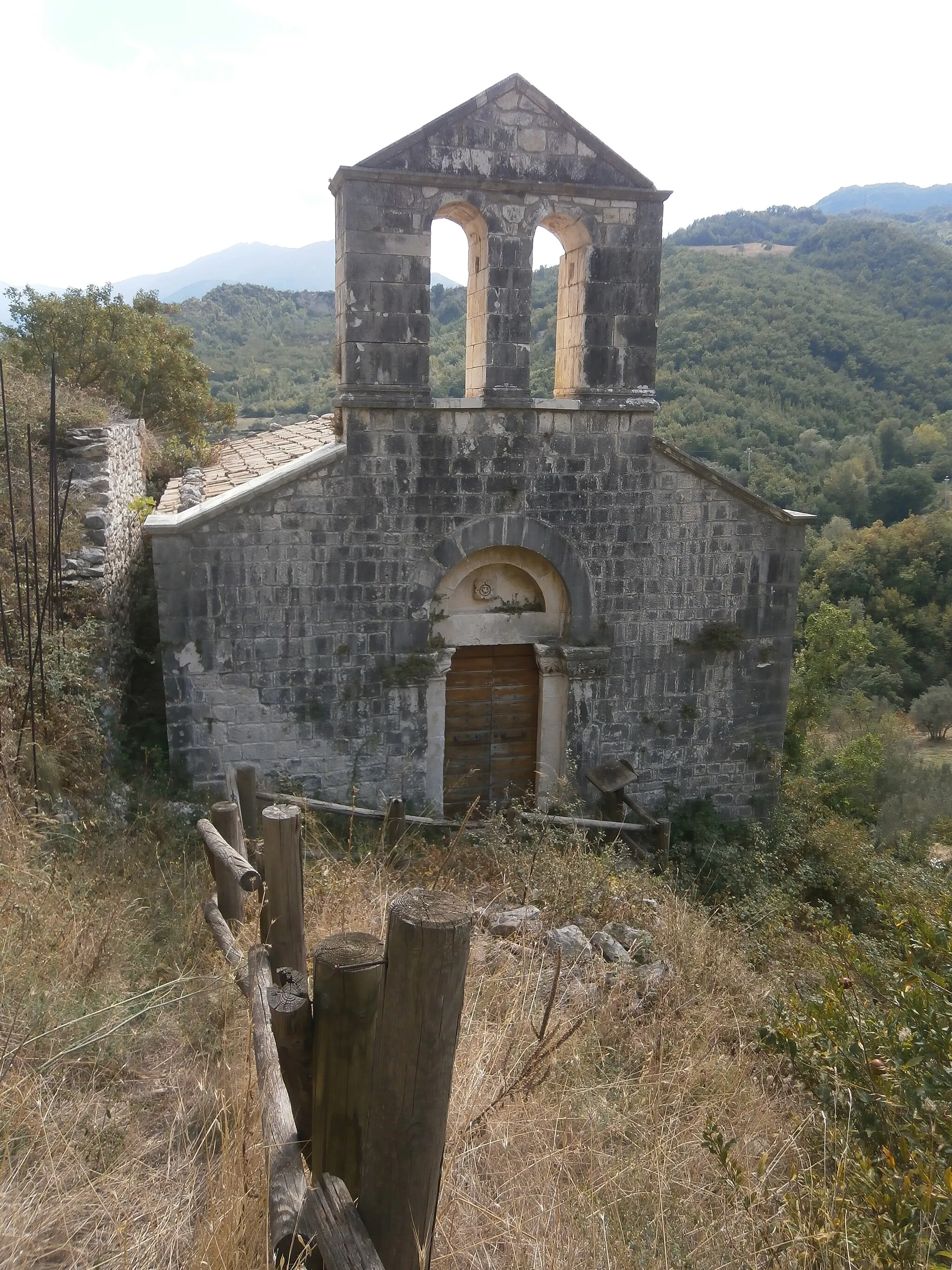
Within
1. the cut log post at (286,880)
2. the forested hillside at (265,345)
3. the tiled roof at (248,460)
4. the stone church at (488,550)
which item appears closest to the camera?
the cut log post at (286,880)

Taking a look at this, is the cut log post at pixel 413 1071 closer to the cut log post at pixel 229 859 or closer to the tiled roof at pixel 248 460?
the cut log post at pixel 229 859

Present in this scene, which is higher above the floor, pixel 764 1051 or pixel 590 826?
pixel 764 1051

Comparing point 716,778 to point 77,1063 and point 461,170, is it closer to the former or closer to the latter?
point 461,170

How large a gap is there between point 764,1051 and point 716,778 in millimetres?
5070

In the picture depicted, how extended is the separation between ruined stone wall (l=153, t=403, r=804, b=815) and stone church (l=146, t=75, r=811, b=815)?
0.07 ft

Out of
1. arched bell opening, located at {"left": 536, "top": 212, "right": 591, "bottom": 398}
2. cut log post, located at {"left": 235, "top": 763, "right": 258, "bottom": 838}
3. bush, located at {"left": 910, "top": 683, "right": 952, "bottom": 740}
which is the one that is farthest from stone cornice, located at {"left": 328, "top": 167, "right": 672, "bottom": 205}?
bush, located at {"left": 910, "top": 683, "right": 952, "bottom": 740}

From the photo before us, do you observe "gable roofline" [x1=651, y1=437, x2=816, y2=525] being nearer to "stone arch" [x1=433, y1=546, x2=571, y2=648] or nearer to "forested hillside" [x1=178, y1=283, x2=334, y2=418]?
"stone arch" [x1=433, y1=546, x2=571, y2=648]

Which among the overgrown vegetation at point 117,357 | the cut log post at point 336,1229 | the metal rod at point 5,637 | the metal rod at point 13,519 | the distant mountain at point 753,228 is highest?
the distant mountain at point 753,228

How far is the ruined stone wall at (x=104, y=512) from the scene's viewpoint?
7.66m

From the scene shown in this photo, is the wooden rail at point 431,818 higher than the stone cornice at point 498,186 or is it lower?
lower

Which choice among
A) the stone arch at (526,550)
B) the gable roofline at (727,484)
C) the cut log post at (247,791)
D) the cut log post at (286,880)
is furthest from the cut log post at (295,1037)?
the gable roofline at (727,484)

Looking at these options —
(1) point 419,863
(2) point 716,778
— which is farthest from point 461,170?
(2) point 716,778

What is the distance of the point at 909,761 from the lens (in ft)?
62.6

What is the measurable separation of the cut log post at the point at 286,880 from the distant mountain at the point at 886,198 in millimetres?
150548
